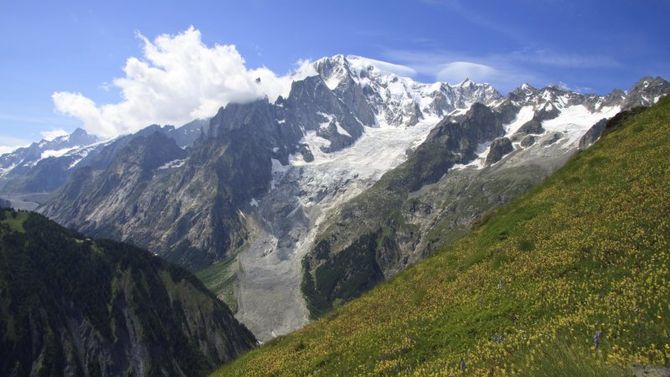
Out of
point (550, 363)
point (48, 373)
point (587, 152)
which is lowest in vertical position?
point (48, 373)

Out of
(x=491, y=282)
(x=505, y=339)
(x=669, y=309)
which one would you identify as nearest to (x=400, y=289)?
(x=491, y=282)

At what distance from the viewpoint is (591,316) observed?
76.5 feet

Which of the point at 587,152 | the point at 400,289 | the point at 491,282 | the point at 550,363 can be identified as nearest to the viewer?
the point at 550,363

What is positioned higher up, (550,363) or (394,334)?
(550,363)

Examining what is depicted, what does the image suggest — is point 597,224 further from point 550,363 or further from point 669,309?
point 550,363

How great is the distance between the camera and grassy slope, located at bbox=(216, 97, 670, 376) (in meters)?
19.6

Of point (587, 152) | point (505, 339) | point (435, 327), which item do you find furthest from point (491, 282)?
point (587, 152)

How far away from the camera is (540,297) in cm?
3031

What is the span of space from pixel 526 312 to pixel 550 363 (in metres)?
14.8

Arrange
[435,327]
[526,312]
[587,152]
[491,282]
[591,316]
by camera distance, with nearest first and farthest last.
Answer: [591,316] → [526,312] → [435,327] → [491,282] → [587,152]

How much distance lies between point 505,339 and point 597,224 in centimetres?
1902

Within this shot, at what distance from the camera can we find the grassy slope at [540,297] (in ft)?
64.2

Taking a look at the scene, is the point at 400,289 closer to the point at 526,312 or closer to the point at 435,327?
the point at 435,327

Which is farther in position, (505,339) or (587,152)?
(587,152)
